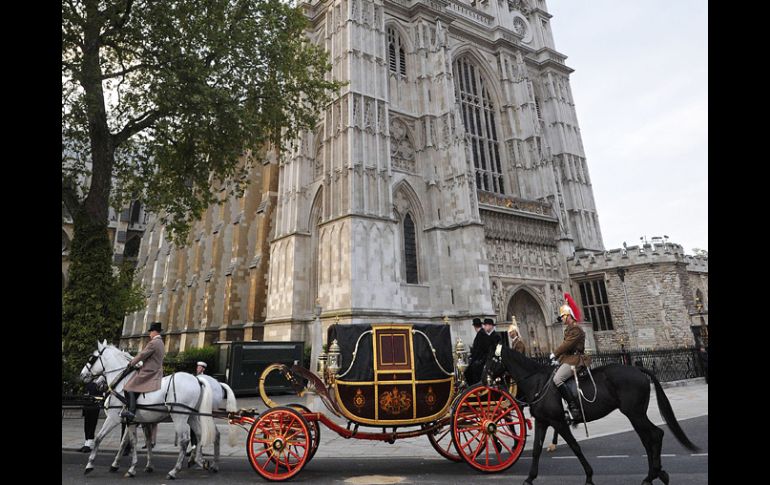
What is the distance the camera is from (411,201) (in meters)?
21.8

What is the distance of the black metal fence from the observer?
47.9 feet

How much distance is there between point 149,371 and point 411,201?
1713cm

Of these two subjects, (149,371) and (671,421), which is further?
(149,371)

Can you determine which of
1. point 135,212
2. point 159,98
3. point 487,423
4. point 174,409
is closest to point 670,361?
point 487,423

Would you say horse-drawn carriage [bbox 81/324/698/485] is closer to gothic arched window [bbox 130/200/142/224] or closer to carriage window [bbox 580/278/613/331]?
carriage window [bbox 580/278/613/331]

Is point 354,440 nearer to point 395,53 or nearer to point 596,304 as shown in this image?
point 596,304

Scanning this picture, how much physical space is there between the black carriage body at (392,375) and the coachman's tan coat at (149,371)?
262 centimetres

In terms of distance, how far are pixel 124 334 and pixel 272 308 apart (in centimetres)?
2240

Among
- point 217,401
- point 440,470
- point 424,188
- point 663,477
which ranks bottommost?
point 440,470

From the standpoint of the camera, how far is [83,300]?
1057 cm

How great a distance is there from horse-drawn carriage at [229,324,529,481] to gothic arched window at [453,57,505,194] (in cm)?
2084

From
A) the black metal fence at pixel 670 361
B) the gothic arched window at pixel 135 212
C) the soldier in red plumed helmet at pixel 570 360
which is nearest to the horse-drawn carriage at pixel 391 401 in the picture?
the soldier in red plumed helmet at pixel 570 360

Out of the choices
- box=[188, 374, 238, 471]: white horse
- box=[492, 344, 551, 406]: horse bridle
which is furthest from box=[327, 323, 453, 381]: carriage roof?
box=[188, 374, 238, 471]: white horse

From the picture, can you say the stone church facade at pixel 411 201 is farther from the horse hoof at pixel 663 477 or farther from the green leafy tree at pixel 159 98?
the horse hoof at pixel 663 477
